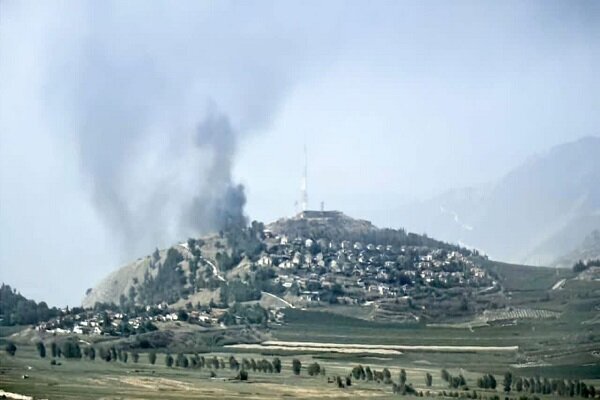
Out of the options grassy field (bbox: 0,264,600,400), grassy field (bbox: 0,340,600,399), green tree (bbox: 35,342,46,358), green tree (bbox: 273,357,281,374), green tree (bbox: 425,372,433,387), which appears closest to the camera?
grassy field (bbox: 0,340,600,399)

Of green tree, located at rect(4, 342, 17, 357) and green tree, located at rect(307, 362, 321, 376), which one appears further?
green tree, located at rect(4, 342, 17, 357)

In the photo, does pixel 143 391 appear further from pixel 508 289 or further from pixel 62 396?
pixel 508 289

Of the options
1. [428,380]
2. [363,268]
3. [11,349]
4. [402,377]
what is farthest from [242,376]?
[363,268]

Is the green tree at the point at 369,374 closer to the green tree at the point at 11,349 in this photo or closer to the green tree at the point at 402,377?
the green tree at the point at 402,377

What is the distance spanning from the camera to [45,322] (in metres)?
104

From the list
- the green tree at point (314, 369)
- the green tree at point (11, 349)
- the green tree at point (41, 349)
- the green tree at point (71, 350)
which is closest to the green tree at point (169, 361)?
the green tree at point (71, 350)

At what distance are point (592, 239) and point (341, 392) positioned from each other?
122m

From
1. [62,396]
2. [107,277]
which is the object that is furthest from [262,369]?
[107,277]

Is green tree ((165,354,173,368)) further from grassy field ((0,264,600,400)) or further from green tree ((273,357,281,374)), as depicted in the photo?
green tree ((273,357,281,374))

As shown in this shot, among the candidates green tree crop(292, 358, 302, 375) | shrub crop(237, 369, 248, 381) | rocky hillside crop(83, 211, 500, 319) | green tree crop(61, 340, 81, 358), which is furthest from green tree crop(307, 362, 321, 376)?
rocky hillside crop(83, 211, 500, 319)

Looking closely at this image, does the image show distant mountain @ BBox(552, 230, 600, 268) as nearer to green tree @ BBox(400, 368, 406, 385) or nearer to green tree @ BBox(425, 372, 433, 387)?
green tree @ BBox(400, 368, 406, 385)

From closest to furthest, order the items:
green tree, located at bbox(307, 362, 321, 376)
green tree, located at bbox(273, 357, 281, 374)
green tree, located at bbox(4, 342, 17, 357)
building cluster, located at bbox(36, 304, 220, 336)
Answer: green tree, located at bbox(307, 362, 321, 376), green tree, located at bbox(273, 357, 281, 374), green tree, located at bbox(4, 342, 17, 357), building cluster, located at bbox(36, 304, 220, 336)

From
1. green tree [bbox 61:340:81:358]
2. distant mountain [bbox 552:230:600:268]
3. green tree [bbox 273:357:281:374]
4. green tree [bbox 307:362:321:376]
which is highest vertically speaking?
distant mountain [bbox 552:230:600:268]

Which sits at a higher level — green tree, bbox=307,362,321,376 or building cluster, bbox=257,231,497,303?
building cluster, bbox=257,231,497,303
